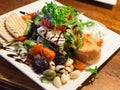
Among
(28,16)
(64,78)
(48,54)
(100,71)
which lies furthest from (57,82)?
(28,16)

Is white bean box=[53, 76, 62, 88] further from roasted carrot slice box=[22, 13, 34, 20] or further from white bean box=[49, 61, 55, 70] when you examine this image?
roasted carrot slice box=[22, 13, 34, 20]

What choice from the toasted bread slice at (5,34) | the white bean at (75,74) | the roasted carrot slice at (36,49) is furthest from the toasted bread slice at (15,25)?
the white bean at (75,74)

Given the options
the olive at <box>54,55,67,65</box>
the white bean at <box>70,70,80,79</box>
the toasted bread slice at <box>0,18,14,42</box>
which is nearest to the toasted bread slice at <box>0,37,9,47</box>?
the toasted bread slice at <box>0,18,14,42</box>

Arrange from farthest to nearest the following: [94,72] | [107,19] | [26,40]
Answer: [107,19] < [26,40] < [94,72]

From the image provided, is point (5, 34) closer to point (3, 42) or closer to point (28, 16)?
point (3, 42)

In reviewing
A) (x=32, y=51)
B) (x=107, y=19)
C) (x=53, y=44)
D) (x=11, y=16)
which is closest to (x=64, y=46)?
(x=53, y=44)

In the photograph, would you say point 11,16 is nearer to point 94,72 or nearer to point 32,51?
point 32,51
